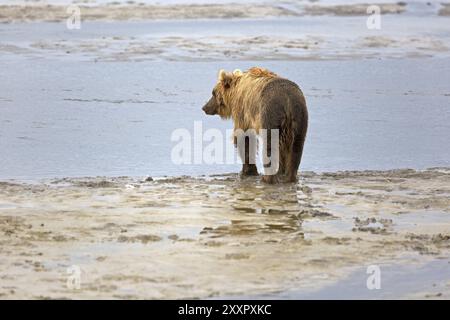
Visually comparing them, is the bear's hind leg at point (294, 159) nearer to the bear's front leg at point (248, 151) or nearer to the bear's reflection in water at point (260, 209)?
the bear's reflection in water at point (260, 209)

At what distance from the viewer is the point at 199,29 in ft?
91.2

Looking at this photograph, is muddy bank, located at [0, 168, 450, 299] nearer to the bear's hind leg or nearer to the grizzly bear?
the bear's hind leg

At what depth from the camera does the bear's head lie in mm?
12996

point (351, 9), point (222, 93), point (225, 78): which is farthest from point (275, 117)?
point (351, 9)

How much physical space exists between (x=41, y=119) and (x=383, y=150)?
5.08 meters

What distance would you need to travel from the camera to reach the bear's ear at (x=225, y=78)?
12984 mm

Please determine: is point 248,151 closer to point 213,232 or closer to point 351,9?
point 213,232

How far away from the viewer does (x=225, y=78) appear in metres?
13.0

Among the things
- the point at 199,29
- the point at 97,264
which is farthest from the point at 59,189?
the point at 199,29

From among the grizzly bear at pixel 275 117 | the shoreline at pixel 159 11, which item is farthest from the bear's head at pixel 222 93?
the shoreline at pixel 159 11

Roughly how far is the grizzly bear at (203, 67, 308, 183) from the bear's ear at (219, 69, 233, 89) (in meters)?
0.34

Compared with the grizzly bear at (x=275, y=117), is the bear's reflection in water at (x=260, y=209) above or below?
below

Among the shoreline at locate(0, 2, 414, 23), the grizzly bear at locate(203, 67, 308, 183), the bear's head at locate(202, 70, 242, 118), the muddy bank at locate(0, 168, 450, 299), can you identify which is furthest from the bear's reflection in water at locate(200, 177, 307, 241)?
the shoreline at locate(0, 2, 414, 23)

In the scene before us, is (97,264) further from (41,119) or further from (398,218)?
(41,119)
